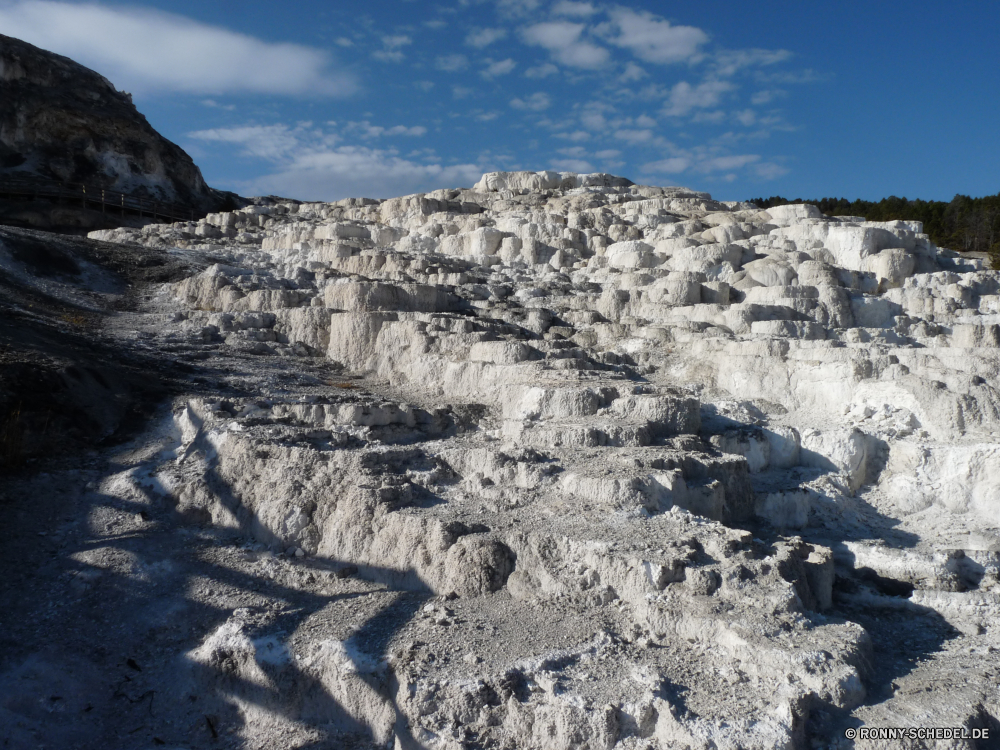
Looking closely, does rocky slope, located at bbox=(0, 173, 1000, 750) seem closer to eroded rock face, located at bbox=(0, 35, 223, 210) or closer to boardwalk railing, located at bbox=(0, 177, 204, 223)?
boardwalk railing, located at bbox=(0, 177, 204, 223)

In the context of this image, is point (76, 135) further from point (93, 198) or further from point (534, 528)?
point (534, 528)

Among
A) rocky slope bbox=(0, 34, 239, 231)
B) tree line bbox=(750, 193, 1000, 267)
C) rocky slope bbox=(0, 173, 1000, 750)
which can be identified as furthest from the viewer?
tree line bbox=(750, 193, 1000, 267)

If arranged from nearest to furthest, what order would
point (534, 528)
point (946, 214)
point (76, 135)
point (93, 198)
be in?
point (534, 528)
point (93, 198)
point (76, 135)
point (946, 214)

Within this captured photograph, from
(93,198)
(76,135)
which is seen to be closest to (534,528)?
(93,198)

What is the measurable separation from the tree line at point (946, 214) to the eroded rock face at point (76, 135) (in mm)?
30268

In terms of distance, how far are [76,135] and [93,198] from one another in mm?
4408

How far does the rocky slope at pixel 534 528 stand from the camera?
5.75m

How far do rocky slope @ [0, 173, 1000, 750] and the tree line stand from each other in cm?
2640

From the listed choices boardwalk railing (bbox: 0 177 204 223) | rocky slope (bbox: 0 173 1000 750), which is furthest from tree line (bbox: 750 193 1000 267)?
boardwalk railing (bbox: 0 177 204 223)

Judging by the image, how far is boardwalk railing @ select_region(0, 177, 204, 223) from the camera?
81.9 ft

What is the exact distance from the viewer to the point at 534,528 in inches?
282

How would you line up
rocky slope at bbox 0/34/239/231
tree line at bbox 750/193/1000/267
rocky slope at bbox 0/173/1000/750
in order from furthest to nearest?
1. tree line at bbox 750/193/1000/267
2. rocky slope at bbox 0/34/239/231
3. rocky slope at bbox 0/173/1000/750

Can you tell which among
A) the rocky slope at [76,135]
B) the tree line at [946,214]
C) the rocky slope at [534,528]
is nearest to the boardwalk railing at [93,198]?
the rocky slope at [76,135]

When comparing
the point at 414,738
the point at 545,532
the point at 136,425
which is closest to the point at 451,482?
the point at 545,532
